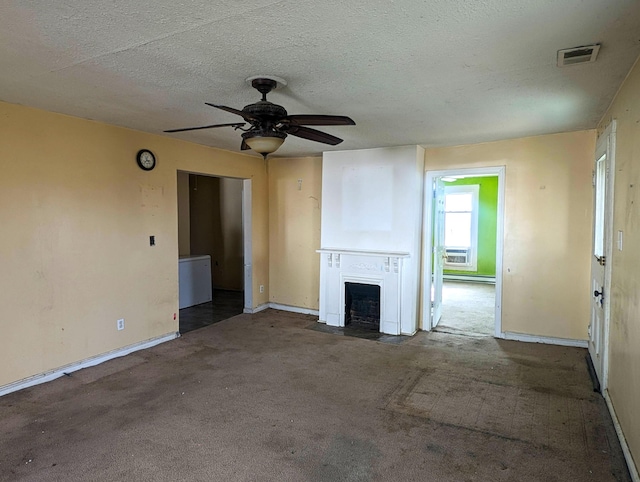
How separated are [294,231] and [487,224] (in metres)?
5.02

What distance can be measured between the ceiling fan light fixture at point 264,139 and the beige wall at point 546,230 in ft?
9.84

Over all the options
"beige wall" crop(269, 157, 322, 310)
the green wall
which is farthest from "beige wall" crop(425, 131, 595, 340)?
the green wall

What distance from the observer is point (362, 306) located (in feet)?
17.0

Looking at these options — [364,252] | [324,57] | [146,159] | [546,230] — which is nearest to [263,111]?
[324,57]

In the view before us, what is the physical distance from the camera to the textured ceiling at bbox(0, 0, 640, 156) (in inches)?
65.8

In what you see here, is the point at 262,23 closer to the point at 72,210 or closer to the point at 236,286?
the point at 72,210

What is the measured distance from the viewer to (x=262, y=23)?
69.7 inches

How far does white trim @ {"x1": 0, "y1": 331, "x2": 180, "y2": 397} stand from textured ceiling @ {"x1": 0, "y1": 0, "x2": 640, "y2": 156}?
2.23m

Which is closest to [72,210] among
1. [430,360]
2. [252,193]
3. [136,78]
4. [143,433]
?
[136,78]

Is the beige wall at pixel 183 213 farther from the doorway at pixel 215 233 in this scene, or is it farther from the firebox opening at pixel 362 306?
the firebox opening at pixel 362 306

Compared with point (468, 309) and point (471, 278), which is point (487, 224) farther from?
point (468, 309)

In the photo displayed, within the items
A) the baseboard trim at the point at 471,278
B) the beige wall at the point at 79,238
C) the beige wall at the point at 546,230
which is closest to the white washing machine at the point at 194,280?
the beige wall at the point at 79,238

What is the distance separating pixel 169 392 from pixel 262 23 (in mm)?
2754

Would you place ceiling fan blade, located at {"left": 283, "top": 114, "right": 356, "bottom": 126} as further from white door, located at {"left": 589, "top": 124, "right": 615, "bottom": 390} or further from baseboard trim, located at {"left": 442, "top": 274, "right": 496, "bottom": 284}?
baseboard trim, located at {"left": 442, "top": 274, "right": 496, "bottom": 284}
